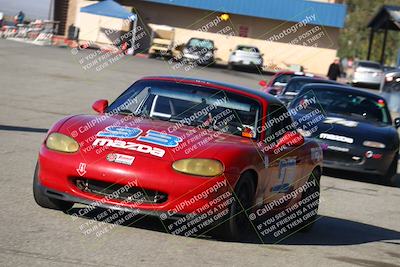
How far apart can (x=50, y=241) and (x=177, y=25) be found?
53.1 m

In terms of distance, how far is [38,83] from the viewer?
23.9 m

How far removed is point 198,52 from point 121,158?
4287 centimetres

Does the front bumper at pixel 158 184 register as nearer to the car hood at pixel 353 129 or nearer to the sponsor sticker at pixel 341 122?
the car hood at pixel 353 129

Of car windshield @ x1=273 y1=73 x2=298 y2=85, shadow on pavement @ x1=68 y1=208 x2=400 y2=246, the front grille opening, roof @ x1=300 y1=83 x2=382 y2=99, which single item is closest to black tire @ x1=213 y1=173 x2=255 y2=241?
shadow on pavement @ x1=68 y1=208 x2=400 y2=246

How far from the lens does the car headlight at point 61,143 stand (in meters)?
7.33

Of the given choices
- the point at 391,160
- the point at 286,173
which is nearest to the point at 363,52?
the point at 391,160

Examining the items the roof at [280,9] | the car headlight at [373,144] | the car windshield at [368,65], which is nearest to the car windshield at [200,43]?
the roof at [280,9]

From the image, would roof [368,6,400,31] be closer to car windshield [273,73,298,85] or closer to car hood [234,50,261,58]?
car hood [234,50,261,58]

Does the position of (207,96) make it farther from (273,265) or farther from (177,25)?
(177,25)

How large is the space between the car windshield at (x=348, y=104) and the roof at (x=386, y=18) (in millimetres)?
33505

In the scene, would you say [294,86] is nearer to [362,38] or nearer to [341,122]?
[341,122]

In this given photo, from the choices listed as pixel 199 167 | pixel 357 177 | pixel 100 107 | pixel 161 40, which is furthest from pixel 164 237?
pixel 161 40

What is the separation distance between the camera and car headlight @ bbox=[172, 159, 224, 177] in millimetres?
7066

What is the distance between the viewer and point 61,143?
24.3ft
